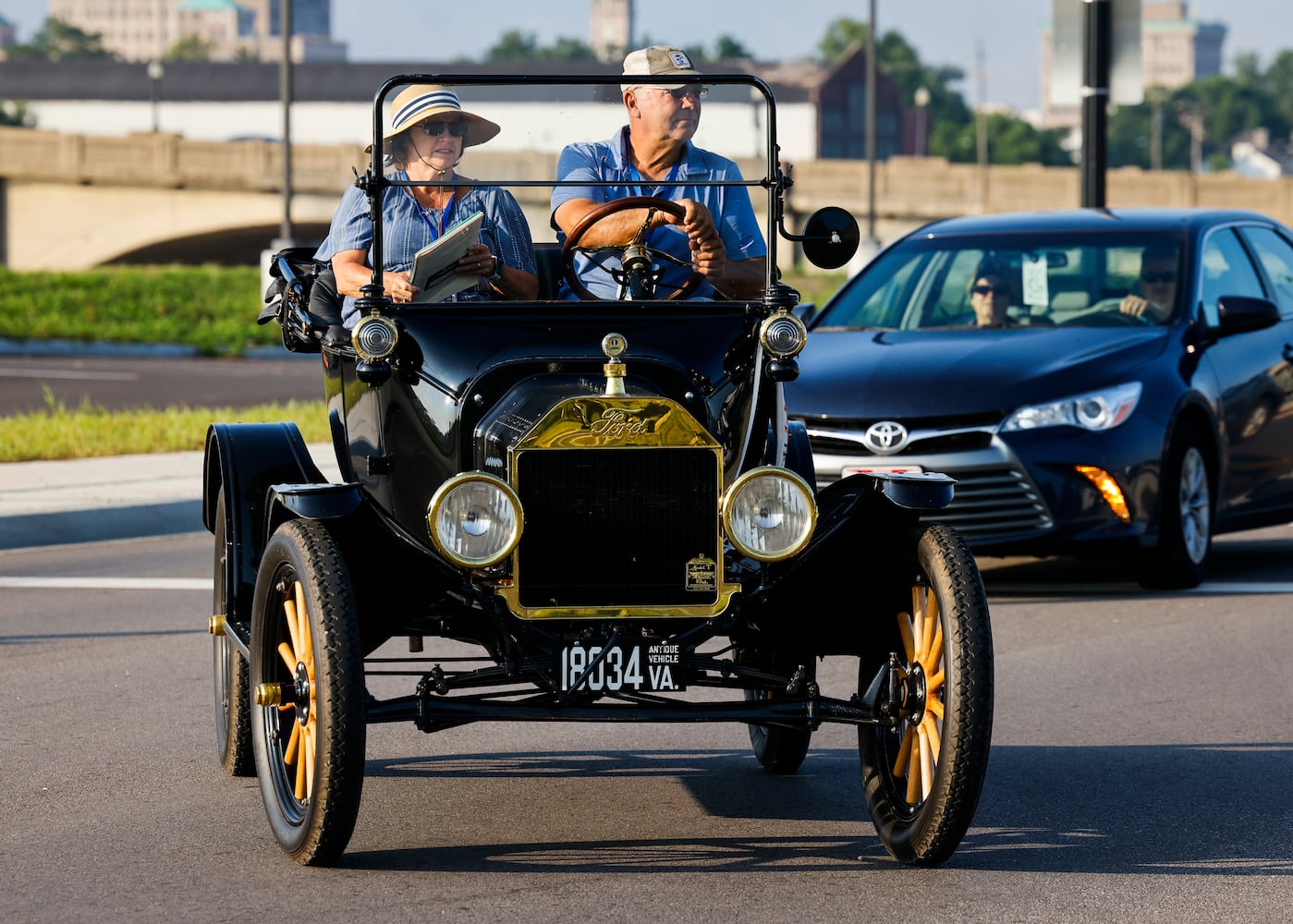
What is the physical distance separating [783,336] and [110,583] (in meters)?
5.75

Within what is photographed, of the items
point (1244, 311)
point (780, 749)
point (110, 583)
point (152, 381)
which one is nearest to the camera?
point (780, 749)

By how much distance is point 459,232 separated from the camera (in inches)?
228

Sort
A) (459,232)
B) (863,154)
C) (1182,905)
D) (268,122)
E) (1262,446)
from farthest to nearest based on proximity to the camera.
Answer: (863,154), (268,122), (1262,446), (459,232), (1182,905)

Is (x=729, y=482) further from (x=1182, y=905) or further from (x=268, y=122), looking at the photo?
(x=268, y=122)

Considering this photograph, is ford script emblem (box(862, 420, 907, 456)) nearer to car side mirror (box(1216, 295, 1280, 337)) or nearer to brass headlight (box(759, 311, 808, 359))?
car side mirror (box(1216, 295, 1280, 337))

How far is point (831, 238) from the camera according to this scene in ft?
19.1

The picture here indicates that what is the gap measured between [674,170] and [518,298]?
0.58 metres

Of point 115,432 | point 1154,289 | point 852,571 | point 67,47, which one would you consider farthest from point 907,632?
point 67,47

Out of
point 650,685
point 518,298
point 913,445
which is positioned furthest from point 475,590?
point 913,445

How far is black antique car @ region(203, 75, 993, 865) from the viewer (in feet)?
16.4

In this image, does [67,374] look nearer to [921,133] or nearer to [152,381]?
[152,381]

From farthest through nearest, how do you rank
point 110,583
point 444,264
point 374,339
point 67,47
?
point 67,47, point 110,583, point 444,264, point 374,339

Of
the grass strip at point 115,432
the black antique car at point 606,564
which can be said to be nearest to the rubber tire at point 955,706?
the black antique car at point 606,564

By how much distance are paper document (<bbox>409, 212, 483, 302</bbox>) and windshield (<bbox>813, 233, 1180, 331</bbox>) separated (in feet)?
16.6
